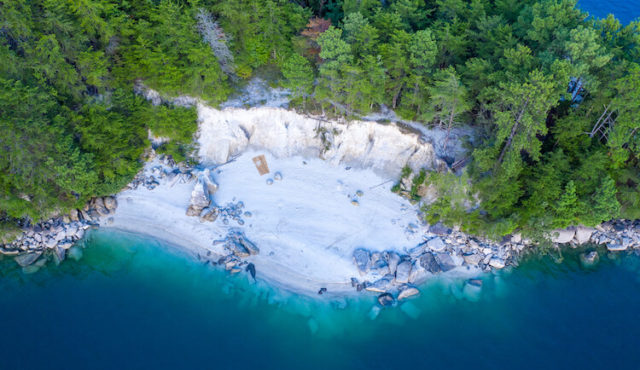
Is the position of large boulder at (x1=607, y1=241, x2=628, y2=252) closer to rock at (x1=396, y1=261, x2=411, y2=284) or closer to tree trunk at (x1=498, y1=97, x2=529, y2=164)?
tree trunk at (x1=498, y1=97, x2=529, y2=164)

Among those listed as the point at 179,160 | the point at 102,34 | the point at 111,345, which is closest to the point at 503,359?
the point at 111,345

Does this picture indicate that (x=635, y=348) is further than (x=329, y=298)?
No

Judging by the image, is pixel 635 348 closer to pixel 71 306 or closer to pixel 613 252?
pixel 613 252

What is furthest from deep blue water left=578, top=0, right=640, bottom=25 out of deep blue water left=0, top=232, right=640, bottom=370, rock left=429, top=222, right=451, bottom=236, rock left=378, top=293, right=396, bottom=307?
rock left=378, top=293, right=396, bottom=307

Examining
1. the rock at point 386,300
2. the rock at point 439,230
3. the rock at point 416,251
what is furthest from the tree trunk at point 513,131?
the rock at point 386,300

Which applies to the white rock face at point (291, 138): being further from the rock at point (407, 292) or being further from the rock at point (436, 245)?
the rock at point (407, 292)

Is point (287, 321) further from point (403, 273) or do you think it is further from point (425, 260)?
point (425, 260)
